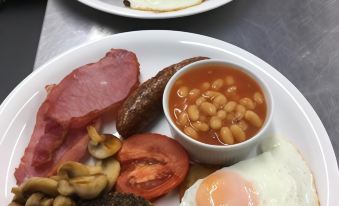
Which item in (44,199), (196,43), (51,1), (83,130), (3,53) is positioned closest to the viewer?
(44,199)

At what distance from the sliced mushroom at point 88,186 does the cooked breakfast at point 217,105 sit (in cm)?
35

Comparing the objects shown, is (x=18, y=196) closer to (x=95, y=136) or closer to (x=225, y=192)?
(x=95, y=136)

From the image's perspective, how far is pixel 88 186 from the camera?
1.51 meters

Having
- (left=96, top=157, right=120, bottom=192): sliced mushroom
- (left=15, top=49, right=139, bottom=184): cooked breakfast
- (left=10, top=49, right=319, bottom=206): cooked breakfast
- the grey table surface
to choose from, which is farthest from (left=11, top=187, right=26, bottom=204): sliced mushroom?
the grey table surface

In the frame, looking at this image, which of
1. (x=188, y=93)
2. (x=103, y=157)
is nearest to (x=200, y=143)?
(x=188, y=93)

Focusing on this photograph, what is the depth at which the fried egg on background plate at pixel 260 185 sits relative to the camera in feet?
4.89

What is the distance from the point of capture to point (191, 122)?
1599 mm

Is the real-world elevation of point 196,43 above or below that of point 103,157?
above

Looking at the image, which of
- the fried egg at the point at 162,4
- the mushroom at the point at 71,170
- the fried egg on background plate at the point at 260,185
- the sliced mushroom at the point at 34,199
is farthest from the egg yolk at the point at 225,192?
the fried egg at the point at 162,4

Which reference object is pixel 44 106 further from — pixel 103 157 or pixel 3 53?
pixel 3 53

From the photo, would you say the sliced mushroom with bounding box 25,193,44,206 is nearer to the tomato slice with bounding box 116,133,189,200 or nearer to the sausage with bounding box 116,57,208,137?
the tomato slice with bounding box 116,133,189,200

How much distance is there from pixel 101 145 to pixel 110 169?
0.10 metres

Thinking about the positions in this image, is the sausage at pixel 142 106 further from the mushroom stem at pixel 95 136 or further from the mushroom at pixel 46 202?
the mushroom at pixel 46 202

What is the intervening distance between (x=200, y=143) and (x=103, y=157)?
1.24ft
